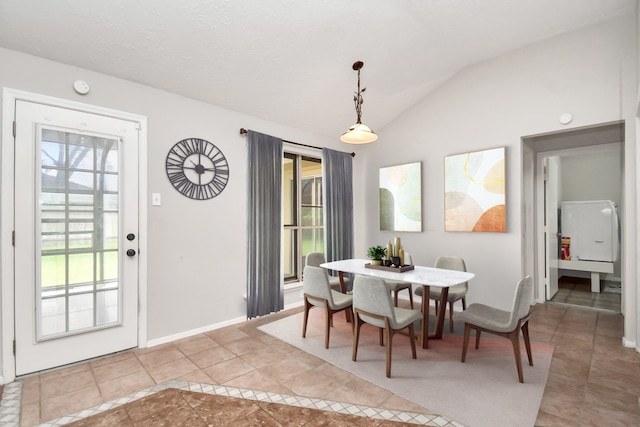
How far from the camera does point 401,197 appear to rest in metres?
4.57

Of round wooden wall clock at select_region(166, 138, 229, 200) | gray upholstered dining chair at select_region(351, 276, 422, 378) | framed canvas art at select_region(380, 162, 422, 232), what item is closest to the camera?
gray upholstered dining chair at select_region(351, 276, 422, 378)

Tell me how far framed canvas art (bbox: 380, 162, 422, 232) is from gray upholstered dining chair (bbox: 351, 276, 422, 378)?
2094 mm

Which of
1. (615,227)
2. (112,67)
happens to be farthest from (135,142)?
(615,227)

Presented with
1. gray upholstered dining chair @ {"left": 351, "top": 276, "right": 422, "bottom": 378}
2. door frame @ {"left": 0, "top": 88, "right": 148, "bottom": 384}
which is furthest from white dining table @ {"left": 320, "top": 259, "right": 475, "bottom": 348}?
door frame @ {"left": 0, "top": 88, "right": 148, "bottom": 384}

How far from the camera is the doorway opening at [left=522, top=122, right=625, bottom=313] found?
3.81m

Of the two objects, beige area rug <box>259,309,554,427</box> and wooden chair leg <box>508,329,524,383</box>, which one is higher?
wooden chair leg <box>508,329,524,383</box>

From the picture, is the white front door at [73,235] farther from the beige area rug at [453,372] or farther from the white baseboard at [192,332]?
the beige area rug at [453,372]

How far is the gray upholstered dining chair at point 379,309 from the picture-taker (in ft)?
7.67

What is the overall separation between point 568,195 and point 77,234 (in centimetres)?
768

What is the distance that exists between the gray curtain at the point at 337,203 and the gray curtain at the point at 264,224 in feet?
2.88

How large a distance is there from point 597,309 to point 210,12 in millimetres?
5590

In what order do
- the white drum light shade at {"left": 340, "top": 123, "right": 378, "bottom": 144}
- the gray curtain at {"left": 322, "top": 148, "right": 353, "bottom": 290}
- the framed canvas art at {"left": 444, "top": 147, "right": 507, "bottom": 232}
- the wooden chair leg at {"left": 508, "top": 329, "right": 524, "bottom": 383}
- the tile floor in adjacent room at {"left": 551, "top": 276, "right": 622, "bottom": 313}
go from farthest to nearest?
the gray curtain at {"left": 322, "top": 148, "right": 353, "bottom": 290}, the tile floor in adjacent room at {"left": 551, "top": 276, "right": 622, "bottom": 313}, the framed canvas art at {"left": 444, "top": 147, "right": 507, "bottom": 232}, the white drum light shade at {"left": 340, "top": 123, "right": 378, "bottom": 144}, the wooden chair leg at {"left": 508, "top": 329, "right": 524, "bottom": 383}

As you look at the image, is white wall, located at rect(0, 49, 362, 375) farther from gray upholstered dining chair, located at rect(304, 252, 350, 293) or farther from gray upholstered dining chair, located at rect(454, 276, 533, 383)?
gray upholstered dining chair, located at rect(454, 276, 533, 383)

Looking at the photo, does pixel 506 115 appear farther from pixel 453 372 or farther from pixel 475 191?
pixel 453 372
